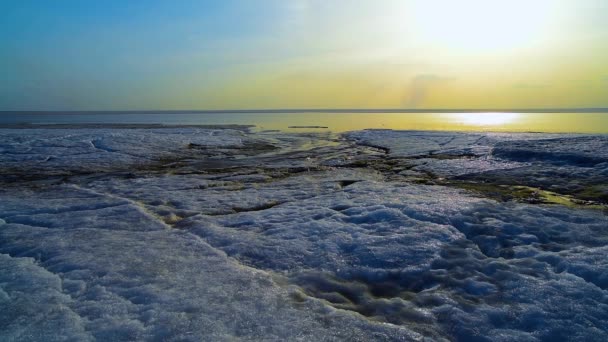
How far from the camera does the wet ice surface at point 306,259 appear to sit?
13.3ft

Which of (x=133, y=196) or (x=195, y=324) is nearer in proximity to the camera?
(x=195, y=324)

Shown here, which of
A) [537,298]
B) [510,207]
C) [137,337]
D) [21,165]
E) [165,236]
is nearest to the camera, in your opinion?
[137,337]

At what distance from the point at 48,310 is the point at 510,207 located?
813 centimetres

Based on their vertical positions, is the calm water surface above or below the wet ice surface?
above

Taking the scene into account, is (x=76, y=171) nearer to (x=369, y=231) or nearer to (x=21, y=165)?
(x=21, y=165)

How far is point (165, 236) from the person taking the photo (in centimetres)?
662

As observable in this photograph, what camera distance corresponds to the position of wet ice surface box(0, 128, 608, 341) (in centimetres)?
404

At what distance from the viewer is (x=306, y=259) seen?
5684 millimetres

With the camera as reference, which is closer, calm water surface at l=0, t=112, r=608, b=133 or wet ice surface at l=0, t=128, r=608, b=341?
wet ice surface at l=0, t=128, r=608, b=341

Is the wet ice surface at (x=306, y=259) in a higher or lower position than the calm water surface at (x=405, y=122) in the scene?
lower

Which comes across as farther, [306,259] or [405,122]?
[405,122]

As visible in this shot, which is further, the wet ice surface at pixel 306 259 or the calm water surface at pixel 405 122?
the calm water surface at pixel 405 122

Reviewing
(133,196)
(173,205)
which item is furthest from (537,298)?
(133,196)

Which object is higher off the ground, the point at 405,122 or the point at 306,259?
the point at 405,122
